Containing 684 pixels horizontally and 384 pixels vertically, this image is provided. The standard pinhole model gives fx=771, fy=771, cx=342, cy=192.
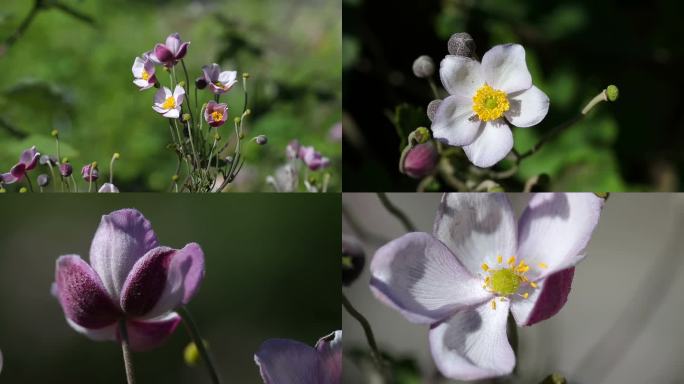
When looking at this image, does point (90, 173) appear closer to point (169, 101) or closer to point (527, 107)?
point (169, 101)

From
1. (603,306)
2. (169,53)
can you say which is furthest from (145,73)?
(603,306)

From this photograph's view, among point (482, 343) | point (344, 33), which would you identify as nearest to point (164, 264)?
point (482, 343)

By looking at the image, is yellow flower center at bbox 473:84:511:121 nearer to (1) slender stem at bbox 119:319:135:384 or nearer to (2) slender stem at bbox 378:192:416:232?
(2) slender stem at bbox 378:192:416:232

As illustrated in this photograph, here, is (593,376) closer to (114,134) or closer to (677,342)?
(677,342)

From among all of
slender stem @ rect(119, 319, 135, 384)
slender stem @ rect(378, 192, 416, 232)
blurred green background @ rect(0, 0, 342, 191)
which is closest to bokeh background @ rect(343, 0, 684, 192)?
blurred green background @ rect(0, 0, 342, 191)

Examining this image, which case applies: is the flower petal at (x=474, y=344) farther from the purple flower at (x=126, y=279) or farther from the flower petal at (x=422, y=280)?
the purple flower at (x=126, y=279)
